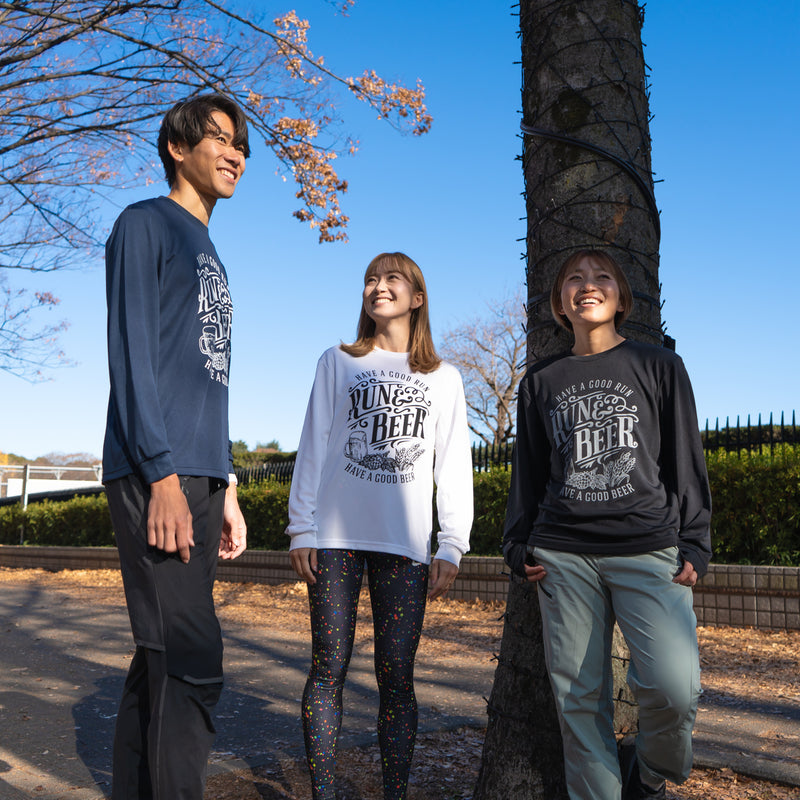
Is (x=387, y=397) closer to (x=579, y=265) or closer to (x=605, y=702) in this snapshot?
(x=579, y=265)

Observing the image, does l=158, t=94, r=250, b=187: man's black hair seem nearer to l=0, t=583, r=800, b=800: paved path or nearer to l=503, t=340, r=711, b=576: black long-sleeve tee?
l=503, t=340, r=711, b=576: black long-sleeve tee

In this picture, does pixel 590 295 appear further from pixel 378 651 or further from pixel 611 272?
pixel 378 651

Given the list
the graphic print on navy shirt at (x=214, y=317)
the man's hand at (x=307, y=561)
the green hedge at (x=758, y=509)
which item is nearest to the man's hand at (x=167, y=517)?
the graphic print on navy shirt at (x=214, y=317)

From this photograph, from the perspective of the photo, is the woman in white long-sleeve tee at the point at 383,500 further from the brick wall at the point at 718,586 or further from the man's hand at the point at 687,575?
the brick wall at the point at 718,586

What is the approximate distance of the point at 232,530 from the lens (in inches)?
99.6

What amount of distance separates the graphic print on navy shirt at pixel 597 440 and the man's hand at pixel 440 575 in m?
0.52

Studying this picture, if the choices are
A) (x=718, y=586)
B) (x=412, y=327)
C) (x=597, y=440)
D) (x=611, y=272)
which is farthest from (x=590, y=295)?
(x=718, y=586)

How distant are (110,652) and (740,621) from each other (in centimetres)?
571

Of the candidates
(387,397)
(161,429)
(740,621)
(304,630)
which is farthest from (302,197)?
(161,429)

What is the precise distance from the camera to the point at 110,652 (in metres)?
6.80

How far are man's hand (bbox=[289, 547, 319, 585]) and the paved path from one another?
1.21 m

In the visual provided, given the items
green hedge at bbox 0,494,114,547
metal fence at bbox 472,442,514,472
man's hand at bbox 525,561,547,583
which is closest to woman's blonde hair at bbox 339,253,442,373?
man's hand at bbox 525,561,547,583

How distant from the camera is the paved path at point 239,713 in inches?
133

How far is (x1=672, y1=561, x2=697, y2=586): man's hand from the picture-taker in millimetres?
2371
